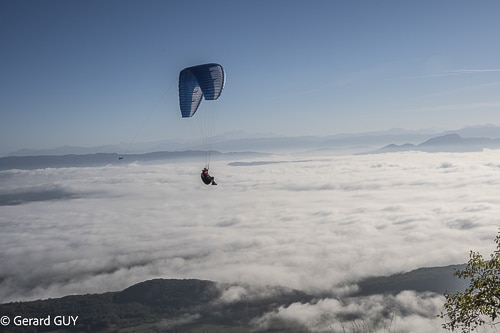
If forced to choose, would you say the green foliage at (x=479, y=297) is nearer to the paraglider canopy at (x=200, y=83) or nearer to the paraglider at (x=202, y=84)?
the paraglider at (x=202, y=84)

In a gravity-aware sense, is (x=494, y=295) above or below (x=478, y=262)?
below

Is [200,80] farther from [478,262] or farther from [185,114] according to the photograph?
[478,262]

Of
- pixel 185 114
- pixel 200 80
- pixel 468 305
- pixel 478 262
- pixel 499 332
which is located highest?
pixel 200 80

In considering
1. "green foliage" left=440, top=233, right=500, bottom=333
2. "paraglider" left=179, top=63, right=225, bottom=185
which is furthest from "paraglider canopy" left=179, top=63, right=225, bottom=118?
"green foliage" left=440, top=233, right=500, bottom=333

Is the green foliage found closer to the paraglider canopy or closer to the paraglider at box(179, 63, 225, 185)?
the paraglider at box(179, 63, 225, 185)

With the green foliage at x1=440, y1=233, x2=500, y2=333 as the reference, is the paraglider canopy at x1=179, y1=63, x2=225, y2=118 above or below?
above

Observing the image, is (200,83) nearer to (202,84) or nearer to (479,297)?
(202,84)

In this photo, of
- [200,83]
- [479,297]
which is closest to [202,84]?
[200,83]

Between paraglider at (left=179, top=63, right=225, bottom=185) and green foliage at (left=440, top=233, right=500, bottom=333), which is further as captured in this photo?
paraglider at (left=179, top=63, right=225, bottom=185)

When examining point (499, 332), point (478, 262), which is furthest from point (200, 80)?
point (499, 332)
